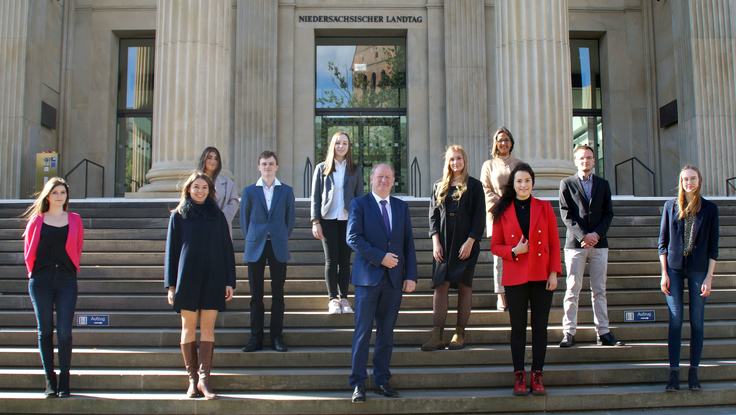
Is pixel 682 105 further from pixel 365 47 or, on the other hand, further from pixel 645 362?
pixel 645 362

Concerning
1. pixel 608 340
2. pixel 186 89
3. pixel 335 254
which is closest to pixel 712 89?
pixel 608 340

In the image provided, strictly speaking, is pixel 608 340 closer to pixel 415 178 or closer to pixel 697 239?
pixel 697 239

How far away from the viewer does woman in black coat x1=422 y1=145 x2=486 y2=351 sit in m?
4.96

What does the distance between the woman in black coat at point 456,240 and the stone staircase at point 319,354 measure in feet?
1.16

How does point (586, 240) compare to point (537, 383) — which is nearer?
point (537, 383)

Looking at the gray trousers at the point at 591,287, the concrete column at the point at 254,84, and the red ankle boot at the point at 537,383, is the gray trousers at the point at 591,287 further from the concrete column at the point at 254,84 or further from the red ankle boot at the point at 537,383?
the concrete column at the point at 254,84

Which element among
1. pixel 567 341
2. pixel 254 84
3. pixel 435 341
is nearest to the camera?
pixel 435 341

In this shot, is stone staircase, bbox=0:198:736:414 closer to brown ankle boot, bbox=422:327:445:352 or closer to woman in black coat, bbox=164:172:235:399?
brown ankle boot, bbox=422:327:445:352

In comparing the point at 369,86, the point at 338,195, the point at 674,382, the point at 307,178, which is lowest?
the point at 674,382

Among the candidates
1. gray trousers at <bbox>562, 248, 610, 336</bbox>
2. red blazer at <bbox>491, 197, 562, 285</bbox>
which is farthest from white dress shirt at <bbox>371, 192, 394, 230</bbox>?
gray trousers at <bbox>562, 248, 610, 336</bbox>

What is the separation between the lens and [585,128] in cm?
1700

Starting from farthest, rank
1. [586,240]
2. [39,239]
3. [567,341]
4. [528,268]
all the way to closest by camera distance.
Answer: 1. [586,240]
2. [567,341]
3. [39,239]
4. [528,268]

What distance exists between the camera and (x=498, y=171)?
555 centimetres

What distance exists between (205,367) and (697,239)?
4421mm
